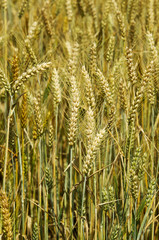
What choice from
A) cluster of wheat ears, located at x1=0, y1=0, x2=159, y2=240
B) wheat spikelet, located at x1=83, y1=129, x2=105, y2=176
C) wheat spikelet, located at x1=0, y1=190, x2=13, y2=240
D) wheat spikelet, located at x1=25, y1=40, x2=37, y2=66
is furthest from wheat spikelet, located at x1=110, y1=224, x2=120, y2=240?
wheat spikelet, located at x1=25, y1=40, x2=37, y2=66

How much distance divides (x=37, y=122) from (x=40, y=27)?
86cm

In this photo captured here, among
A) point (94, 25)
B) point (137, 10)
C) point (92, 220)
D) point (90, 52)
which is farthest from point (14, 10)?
point (92, 220)

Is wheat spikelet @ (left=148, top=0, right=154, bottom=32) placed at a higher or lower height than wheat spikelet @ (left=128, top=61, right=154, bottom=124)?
higher

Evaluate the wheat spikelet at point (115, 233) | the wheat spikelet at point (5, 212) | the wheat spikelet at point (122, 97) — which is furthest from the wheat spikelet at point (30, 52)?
the wheat spikelet at point (115, 233)

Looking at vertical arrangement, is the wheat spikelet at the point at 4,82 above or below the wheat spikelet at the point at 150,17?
below

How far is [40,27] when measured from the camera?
76.7 inches

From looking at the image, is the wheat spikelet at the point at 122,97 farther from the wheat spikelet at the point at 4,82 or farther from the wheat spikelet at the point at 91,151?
the wheat spikelet at the point at 4,82

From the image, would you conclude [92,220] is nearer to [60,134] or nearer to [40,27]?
[60,134]

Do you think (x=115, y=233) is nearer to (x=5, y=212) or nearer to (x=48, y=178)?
(x=48, y=178)

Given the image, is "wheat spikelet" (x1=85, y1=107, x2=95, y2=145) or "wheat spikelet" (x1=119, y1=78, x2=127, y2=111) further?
"wheat spikelet" (x1=119, y1=78, x2=127, y2=111)

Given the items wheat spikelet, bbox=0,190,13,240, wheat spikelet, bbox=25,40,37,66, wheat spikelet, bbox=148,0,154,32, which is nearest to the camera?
wheat spikelet, bbox=0,190,13,240

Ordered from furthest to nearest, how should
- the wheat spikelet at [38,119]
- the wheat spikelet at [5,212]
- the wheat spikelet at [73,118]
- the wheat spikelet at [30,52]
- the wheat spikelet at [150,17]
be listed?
the wheat spikelet at [150,17] → the wheat spikelet at [30,52] → the wheat spikelet at [38,119] → the wheat spikelet at [73,118] → the wheat spikelet at [5,212]

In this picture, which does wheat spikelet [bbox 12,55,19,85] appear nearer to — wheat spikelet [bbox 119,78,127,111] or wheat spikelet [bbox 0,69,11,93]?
wheat spikelet [bbox 0,69,11,93]

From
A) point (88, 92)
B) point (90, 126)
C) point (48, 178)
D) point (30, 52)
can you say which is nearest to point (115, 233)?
point (48, 178)
